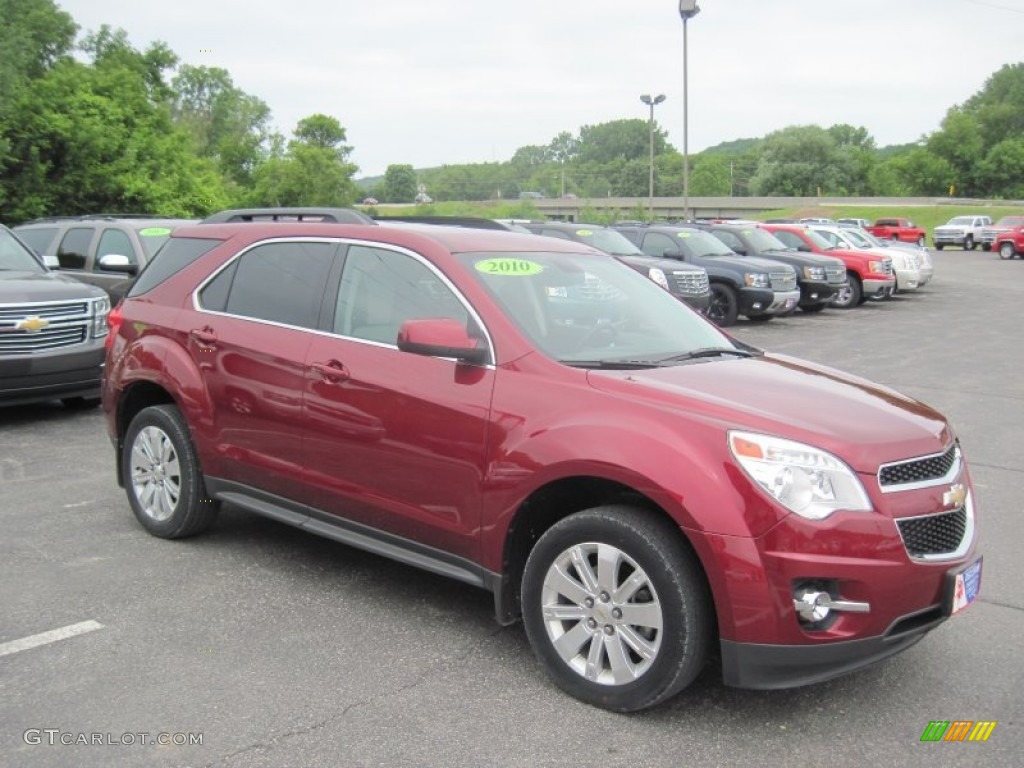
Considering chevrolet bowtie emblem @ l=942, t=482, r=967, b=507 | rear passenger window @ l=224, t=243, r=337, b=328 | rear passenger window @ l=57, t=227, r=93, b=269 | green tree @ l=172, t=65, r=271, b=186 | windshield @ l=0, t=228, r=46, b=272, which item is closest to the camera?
chevrolet bowtie emblem @ l=942, t=482, r=967, b=507

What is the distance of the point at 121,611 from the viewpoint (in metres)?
4.56

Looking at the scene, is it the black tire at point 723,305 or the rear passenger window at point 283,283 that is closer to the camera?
the rear passenger window at point 283,283

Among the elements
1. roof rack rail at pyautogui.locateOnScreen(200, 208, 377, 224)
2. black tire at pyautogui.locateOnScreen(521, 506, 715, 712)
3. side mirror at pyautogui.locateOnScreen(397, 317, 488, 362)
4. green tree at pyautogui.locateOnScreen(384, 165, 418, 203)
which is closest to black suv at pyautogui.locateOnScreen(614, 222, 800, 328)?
roof rack rail at pyautogui.locateOnScreen(200, 208, 377, 224)

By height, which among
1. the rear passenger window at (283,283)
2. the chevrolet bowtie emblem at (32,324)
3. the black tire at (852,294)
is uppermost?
the rear passenger window at (283,283)

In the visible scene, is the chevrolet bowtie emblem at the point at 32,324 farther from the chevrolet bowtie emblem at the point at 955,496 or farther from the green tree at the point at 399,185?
the green tree at the point at 399,185

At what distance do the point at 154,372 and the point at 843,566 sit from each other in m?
3.87

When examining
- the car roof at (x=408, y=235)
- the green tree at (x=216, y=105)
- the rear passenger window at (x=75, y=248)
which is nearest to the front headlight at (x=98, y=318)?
the rear passenger window at (x=75, y=248)

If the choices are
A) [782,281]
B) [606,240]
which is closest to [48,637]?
[606,240]

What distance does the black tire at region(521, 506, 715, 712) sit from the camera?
3.45m

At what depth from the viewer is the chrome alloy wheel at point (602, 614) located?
11.6 ft

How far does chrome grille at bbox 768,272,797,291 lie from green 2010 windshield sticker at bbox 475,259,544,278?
14.2 meters

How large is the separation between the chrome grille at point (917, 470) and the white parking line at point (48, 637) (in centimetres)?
335

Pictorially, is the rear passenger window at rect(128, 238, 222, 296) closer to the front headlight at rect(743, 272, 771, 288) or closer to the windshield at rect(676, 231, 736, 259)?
the front headlight at rect(743, 272, 771, 288)

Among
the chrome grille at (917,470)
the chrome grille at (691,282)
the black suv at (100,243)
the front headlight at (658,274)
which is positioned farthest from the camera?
the chrome grille at (691,282)
